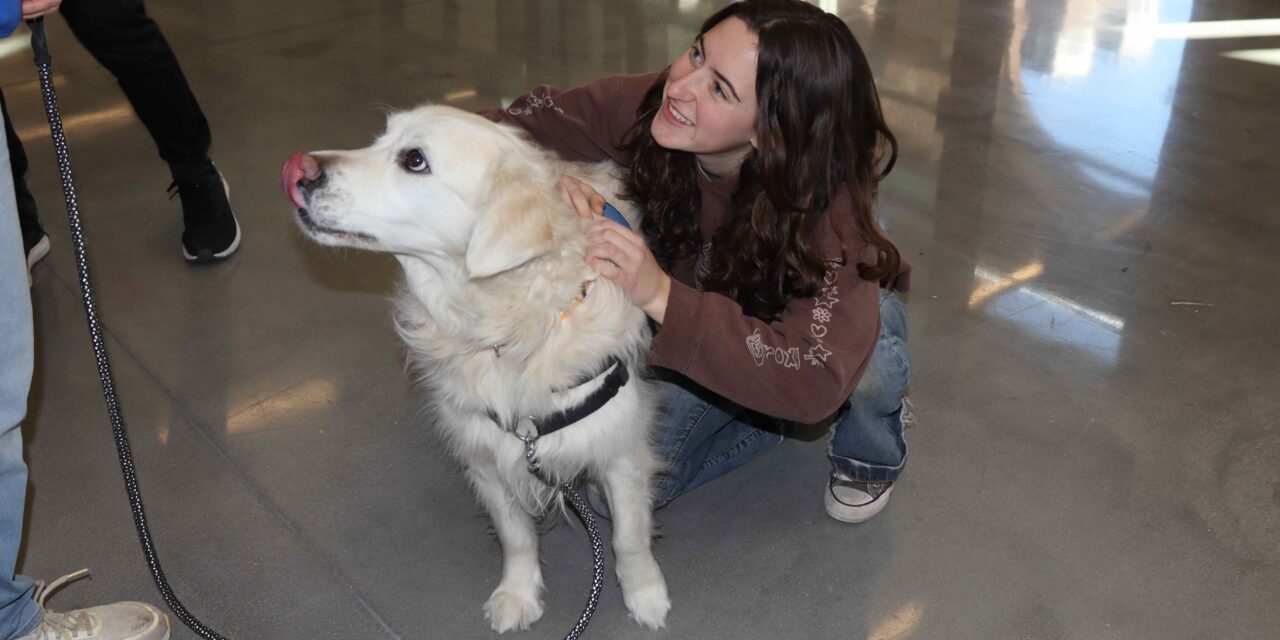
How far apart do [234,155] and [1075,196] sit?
116 inches

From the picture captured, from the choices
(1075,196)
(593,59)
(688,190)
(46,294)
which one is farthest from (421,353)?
(593,59)

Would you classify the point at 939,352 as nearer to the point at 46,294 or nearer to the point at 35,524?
the point at 35,524

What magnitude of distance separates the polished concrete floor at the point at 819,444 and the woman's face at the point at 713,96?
33.2 inches

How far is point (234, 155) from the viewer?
3510mm

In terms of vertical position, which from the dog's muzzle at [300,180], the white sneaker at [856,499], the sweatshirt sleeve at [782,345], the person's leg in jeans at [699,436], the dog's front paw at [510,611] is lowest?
the dog's front paw at [510,611]

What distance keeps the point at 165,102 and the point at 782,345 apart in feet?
6.59

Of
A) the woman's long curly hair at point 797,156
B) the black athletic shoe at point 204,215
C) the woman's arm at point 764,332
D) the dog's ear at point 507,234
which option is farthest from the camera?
the black athletic shoe at point 204,215

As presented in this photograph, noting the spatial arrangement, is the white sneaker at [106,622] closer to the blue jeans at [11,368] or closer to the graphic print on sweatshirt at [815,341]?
the blue jeans at [11,368]

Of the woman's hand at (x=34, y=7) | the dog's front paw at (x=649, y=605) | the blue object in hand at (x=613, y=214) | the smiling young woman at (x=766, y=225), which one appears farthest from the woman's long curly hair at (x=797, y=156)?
the woman's hand at (x=34, y=7)

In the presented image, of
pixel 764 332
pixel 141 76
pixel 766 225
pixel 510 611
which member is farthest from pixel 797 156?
pixel 141 76

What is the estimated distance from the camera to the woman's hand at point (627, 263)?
60.9 inches

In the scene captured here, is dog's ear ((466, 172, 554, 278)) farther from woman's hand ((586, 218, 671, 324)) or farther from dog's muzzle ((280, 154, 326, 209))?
dog's muzzle ((280, 154, 326, 209))

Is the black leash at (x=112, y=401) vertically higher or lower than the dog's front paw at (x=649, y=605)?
higher

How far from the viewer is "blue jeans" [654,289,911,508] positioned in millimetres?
1982
